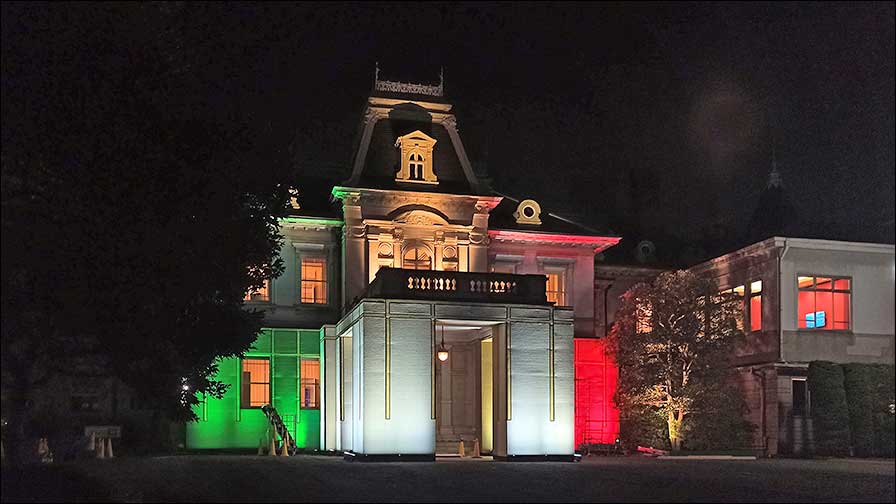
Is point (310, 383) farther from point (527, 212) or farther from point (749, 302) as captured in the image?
point (749, 302)

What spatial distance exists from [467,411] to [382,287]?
8.60 metres

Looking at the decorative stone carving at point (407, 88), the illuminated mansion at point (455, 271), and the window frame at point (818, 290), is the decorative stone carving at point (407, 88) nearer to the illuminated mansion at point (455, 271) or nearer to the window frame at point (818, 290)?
the illuminated mansion at point (455, 271)

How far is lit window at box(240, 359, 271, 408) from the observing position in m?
32.1

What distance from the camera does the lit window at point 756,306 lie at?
105 feet

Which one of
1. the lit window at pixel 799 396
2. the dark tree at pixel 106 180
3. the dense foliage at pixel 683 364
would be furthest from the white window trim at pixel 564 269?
the dark tree at pixel 106 180

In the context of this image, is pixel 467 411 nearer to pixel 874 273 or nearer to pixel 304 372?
pixel 304 372

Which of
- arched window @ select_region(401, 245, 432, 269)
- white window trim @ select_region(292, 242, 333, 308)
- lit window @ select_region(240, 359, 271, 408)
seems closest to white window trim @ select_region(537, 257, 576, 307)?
arched window @ select_region(401, 245, 432, 269)

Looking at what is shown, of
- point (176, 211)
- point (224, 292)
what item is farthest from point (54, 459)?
point (176, 211)

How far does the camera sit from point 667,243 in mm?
42500

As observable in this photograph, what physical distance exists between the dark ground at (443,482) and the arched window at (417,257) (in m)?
9.51

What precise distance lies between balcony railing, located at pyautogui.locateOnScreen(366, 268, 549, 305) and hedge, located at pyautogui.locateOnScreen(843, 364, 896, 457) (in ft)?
37.1

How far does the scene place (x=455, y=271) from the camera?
2731 cm

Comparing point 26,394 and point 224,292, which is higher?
point 224,292

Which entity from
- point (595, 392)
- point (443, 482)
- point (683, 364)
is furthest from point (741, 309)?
point (443, 482)
